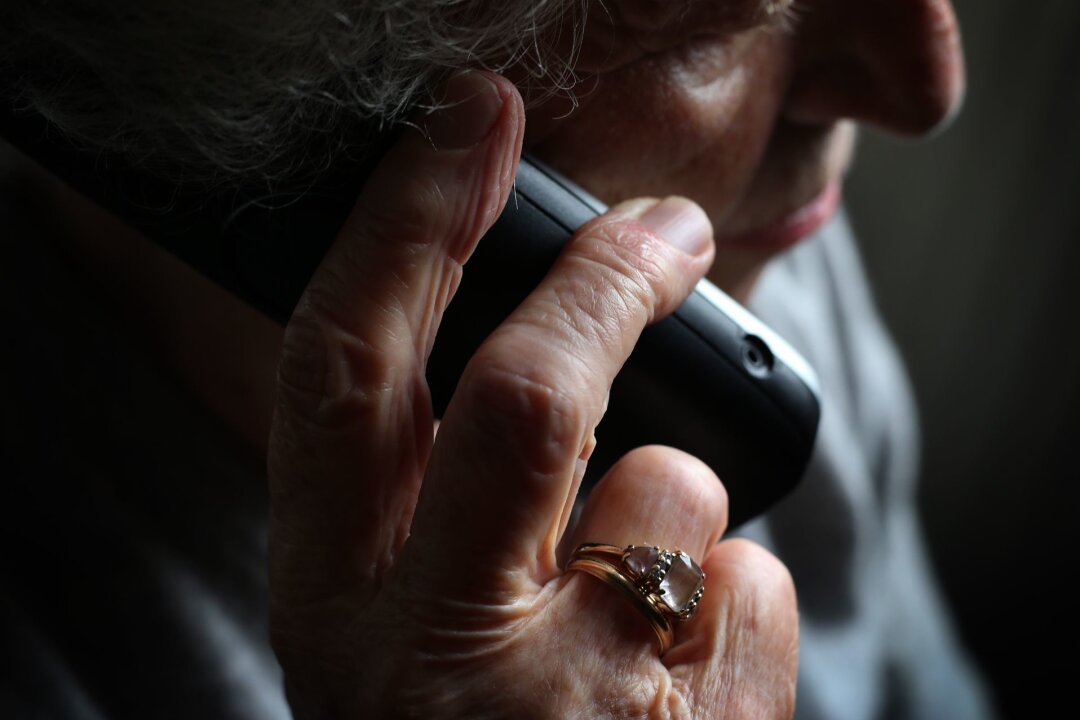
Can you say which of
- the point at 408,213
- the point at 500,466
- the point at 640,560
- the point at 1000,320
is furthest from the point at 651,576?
the point at 1000,320

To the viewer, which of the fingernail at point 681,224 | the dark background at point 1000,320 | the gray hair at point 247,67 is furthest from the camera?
the dark background at point 1000,320

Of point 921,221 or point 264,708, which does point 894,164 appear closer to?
point 921,221

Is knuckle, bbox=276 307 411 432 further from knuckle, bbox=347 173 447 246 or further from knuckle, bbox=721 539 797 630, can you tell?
knuckle, bbox=721 539 797 630

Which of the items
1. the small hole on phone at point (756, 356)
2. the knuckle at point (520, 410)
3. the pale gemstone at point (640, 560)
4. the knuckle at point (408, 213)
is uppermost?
the knuckle at point (408, 213)

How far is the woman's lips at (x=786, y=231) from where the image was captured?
75 cm

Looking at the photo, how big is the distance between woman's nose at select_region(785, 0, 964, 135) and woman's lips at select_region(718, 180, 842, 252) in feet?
0.29

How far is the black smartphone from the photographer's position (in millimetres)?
511

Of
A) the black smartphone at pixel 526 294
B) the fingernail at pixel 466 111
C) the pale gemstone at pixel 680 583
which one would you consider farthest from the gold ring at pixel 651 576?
the fingernail at pixel 466 111

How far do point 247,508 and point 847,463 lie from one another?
0.70m

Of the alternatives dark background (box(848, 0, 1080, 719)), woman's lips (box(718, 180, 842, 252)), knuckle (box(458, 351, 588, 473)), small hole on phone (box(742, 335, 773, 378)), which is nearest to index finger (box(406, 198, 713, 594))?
knuckle (box(458, 351, 588, 473))

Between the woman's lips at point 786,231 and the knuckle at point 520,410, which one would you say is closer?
the knuckle at point 520,410

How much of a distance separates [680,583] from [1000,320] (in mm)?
1132

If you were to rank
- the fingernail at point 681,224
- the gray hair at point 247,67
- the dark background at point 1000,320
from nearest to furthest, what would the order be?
the gray hair at point 247,67, the fingernail at point 681,224, the dark background at point 1000,320

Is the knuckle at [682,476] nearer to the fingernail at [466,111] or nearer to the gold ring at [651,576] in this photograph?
the gold ring at [651,576]
